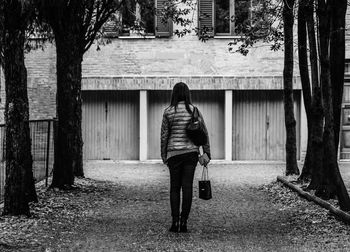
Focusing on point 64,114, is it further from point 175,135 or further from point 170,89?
point 170,89

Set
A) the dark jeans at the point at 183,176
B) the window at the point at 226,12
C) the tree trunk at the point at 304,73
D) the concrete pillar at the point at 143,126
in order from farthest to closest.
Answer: the concrete pillar at the point at 143,126
the window at the point at 226,12
the tree trunk at the point at 304,73
the dark jeans at the point at 183,176

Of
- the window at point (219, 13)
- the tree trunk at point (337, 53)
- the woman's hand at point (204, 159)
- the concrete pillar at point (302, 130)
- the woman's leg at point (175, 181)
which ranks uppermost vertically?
the window at point (219, 13)

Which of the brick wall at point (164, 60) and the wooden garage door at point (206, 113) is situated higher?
the brick wall at point (164, 60)

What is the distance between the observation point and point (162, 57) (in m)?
30.2

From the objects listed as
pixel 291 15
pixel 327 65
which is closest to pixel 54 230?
pixel 327 65

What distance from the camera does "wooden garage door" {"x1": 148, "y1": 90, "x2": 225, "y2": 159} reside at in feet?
101

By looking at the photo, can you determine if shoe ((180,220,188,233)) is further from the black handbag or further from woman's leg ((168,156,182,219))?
the black handbag

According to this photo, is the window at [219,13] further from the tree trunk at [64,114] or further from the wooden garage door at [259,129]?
the tree trunk at [64,114]

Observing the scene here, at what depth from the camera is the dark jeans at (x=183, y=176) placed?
1038 centimetres

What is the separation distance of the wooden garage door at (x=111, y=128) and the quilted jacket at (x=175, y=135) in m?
20.3

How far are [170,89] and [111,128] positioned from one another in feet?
9.24

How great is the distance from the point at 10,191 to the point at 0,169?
165cm

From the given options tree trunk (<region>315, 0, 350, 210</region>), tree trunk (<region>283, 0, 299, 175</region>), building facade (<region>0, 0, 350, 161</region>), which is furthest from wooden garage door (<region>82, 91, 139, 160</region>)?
tree trunk (<region>315, 0, 350, 210</region>)

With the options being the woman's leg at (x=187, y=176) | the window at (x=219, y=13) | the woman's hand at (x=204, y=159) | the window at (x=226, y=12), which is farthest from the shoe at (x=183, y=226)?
the window at (x=219, y=13)
